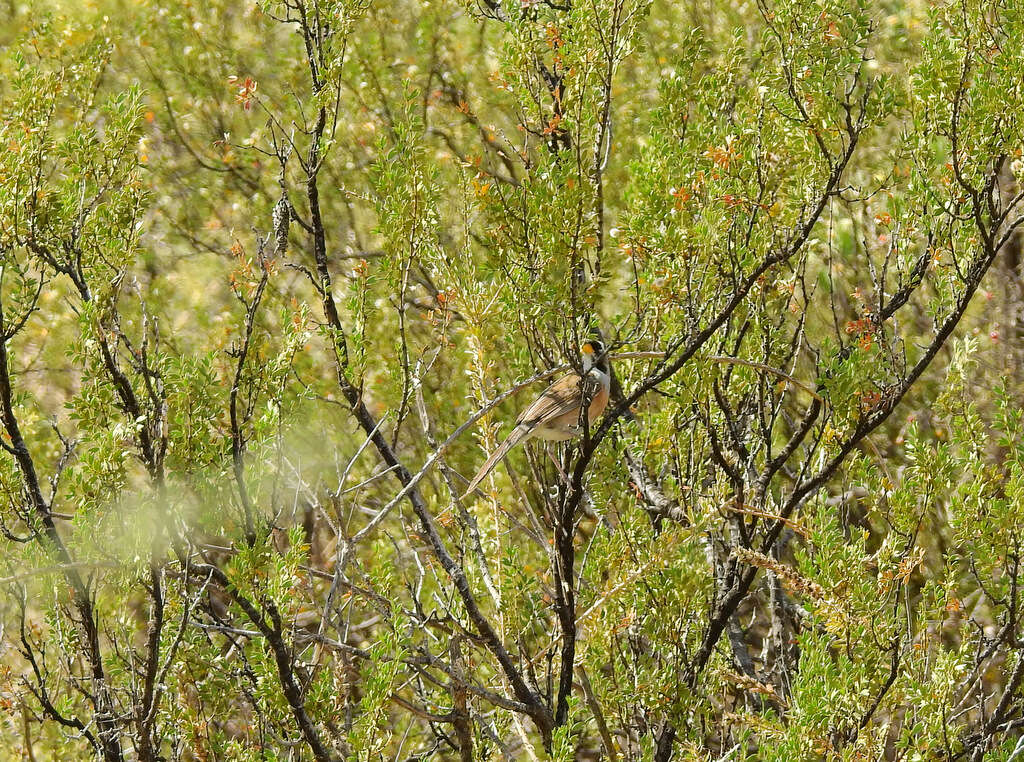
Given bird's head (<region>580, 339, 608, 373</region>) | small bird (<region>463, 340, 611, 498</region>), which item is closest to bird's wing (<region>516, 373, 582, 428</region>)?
small bird (<region>463, 340, 611, 498</region>)

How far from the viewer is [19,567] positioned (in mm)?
3562

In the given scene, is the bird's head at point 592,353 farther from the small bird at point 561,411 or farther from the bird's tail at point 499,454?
the bird's tail at point 499,454

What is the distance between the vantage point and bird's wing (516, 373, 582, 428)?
4332 millimetres

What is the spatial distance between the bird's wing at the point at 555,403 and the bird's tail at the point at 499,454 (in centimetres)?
7

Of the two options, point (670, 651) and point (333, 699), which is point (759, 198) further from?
point (333, 699)

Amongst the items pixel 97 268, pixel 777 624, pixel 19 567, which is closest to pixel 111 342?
pixel 97 268

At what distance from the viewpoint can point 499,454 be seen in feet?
12.9

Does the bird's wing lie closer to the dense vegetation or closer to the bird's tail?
the bird's tail

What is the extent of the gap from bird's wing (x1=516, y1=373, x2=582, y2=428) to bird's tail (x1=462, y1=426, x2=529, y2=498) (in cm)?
7

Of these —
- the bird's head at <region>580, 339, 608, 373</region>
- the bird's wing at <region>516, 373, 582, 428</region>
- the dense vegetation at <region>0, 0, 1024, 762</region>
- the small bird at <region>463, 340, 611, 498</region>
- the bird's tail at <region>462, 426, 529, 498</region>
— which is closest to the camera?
the dense vegetation at <region>0, 0, 1024, 762</region>

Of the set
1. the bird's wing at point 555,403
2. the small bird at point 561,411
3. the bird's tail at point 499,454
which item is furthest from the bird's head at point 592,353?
the bird's tail at point 499,454

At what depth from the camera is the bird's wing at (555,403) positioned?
4.33 meters

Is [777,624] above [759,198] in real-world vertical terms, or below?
below

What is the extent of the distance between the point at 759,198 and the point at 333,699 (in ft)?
6.59
